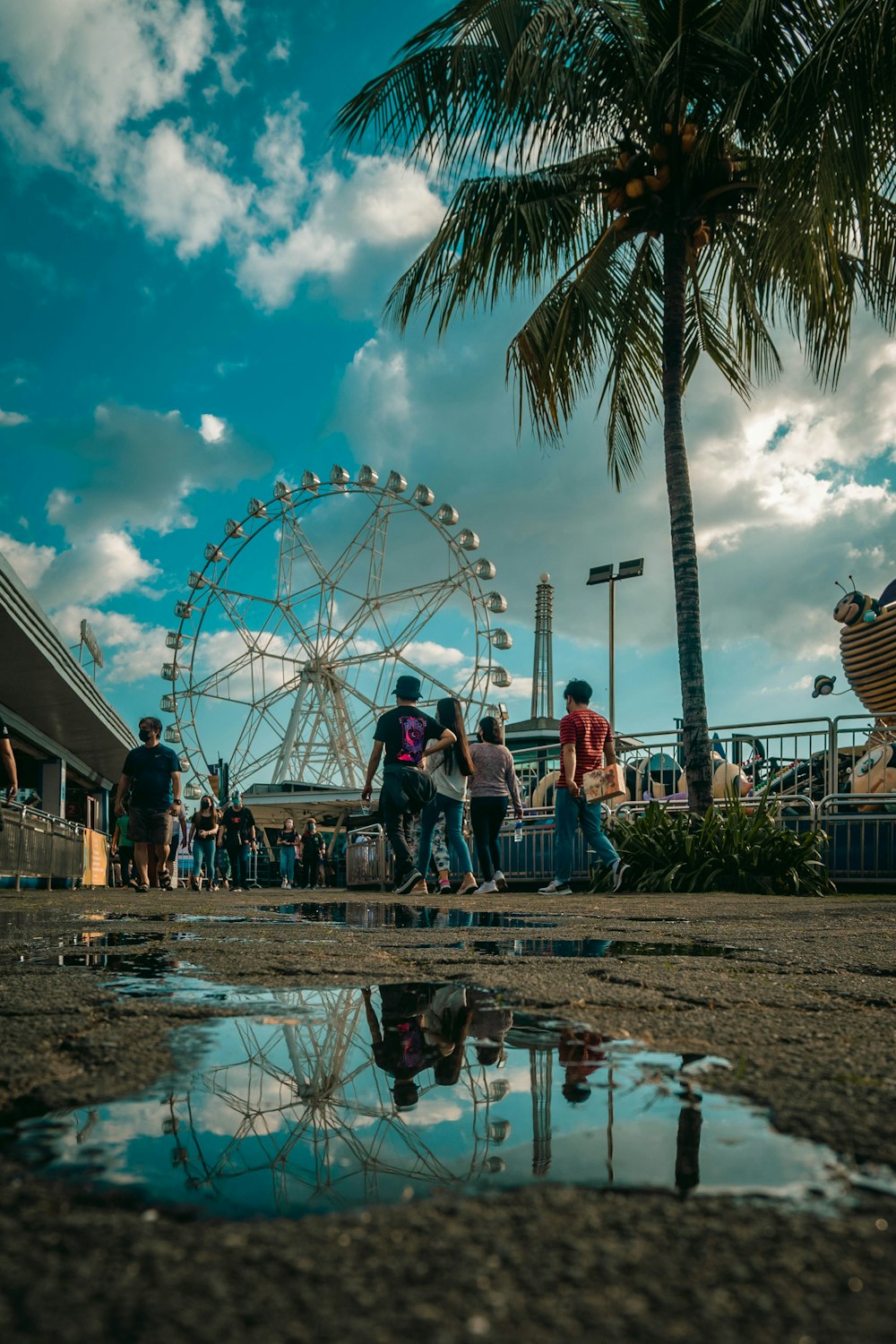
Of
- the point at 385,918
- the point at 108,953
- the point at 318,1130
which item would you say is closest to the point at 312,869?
the point at 385,918

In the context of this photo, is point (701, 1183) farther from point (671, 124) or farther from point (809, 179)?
point (671, 124)

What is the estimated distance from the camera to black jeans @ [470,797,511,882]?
27.6 feet

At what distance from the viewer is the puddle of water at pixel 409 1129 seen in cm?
91

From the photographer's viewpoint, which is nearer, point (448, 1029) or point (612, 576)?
point (448, 1029)

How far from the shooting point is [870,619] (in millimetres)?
10711

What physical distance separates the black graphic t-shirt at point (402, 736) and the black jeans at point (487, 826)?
108 centimetres

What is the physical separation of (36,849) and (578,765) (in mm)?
6478

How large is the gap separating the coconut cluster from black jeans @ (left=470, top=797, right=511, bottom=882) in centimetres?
547

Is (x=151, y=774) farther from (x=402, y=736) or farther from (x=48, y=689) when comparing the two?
(x=48, y=689)

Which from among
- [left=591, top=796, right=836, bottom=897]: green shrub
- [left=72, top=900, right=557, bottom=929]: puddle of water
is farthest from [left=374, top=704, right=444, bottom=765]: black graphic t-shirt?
[left=591, top=796, right=836, bottom=897]: green shrub

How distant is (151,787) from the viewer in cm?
940

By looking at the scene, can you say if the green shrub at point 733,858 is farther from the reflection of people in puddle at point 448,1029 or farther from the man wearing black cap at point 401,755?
the reflection of people in puddle at point 448,1029

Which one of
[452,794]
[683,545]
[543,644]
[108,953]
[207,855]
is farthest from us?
[543,644]

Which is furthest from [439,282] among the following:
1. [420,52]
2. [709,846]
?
[709,846]
